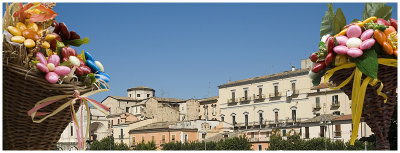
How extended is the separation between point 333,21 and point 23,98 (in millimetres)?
897

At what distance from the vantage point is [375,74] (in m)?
1.38

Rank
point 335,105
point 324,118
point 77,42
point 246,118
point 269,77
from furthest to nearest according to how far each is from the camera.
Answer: point 246,118 → point 269,77 → point 335,105 → point 324,118 → point 77,42

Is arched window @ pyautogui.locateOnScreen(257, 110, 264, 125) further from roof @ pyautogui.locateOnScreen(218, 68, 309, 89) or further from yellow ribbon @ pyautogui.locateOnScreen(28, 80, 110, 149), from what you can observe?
yellow ribbon @ pyautogui.locateOnScreen(28, 80, 110, 149)

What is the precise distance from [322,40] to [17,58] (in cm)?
84

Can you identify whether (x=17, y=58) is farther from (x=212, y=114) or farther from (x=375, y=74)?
(x=212, y=114)

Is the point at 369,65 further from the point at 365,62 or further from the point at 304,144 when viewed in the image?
the point at 304,144

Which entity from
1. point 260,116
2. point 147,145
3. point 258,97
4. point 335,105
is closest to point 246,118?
point 260,116

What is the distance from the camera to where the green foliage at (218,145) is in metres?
27.9

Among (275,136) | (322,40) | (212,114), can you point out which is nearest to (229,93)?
(212,114)

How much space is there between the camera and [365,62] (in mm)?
1376

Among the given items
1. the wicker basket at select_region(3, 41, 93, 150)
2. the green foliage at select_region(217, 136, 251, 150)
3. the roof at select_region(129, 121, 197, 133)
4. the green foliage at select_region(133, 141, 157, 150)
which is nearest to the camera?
the wicker basket at select_region(3, 41, 93, 150)

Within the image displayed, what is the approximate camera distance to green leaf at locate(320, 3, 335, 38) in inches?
61.6

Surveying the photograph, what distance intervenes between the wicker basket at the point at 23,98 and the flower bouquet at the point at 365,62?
0.67 meters

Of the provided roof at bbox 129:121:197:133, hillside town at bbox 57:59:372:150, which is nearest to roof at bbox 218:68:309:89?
hillside town at bbox 57:59:372:150
